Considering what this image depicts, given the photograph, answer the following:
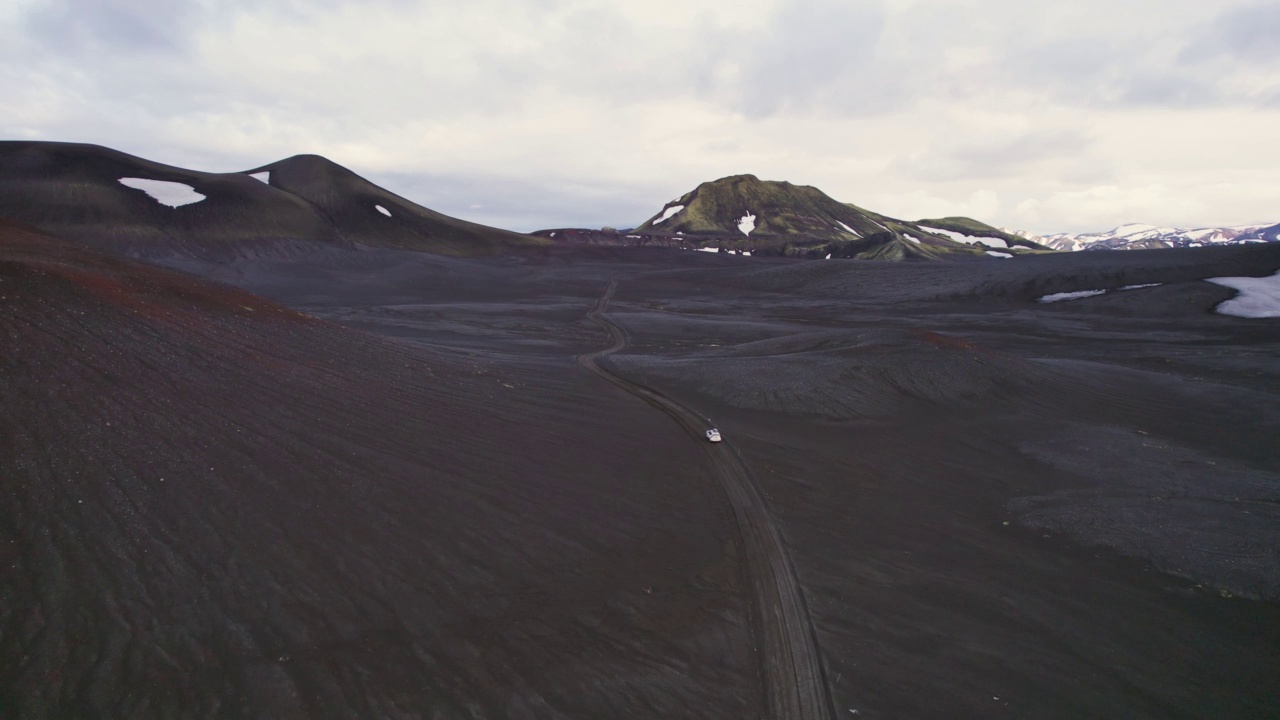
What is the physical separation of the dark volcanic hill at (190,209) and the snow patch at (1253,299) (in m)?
54.5

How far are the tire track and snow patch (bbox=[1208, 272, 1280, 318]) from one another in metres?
30.7

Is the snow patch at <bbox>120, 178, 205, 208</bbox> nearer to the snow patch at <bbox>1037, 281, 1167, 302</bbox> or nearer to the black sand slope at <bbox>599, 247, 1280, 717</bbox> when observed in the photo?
the black sand slope at <bbox>599, 247, 1280, 717</bbox>

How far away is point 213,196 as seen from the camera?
177 ft

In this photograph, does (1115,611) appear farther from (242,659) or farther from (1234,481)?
(242,659)

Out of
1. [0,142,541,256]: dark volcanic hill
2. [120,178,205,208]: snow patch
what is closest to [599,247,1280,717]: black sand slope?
[0,142,541,256]: dark volcanic hill

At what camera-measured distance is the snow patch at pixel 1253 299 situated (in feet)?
95.1

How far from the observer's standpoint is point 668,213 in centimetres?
13975

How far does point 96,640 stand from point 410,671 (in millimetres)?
2242

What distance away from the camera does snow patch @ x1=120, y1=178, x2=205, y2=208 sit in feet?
167

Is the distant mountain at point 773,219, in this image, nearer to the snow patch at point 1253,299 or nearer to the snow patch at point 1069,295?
the snow patch at point 1069,295

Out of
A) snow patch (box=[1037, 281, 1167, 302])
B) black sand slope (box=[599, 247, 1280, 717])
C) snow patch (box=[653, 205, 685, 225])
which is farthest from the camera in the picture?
snow patch (box=[653, 205, 685, 225])

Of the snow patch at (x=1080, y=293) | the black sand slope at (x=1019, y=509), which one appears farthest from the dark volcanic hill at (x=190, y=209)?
the snow patch at (x=1080, y=293)

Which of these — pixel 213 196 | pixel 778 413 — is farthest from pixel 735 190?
pixel 778 413

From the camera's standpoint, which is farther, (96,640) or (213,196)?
(213,196)
